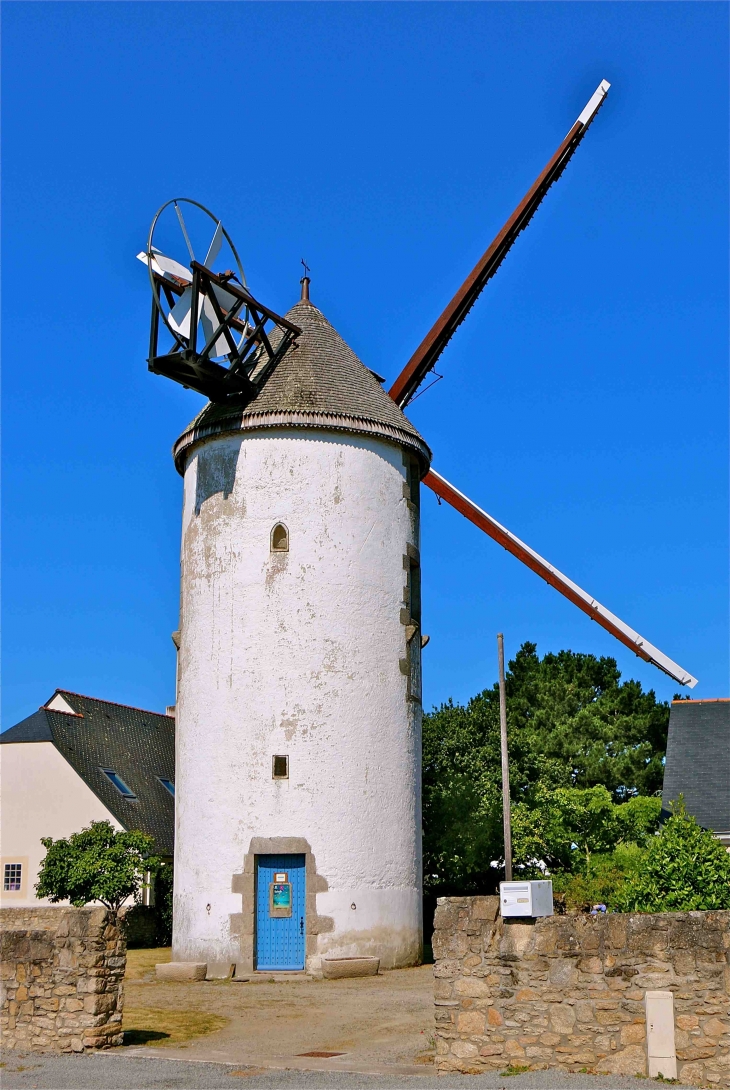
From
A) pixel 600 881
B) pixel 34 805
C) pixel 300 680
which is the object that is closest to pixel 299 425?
pixel 300 680

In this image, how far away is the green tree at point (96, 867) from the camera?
26906mm

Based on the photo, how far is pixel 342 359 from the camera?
2489cm

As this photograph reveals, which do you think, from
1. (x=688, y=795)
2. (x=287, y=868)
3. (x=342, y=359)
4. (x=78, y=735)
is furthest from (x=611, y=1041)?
(x=78, y=735)

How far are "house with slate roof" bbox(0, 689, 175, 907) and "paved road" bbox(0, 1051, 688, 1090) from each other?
823 inches

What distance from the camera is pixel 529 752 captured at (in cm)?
3145

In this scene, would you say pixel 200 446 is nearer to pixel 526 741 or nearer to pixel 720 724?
pixel 526 741

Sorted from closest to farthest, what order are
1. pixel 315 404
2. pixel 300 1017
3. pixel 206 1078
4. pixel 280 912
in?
pixel 206 1078
pixel 300 1017
pixel 280 912
pixel 315 404

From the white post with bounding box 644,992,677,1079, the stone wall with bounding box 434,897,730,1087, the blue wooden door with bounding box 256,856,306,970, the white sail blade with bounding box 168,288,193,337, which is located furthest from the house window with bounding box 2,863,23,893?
the white post with bounding box 644,992,677,1079

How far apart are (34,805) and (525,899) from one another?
2591 centimetres

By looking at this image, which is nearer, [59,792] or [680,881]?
[680,881]

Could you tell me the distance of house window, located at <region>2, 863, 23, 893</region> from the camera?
33406mm

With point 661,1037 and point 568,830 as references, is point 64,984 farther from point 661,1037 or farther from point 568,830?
point 568,830

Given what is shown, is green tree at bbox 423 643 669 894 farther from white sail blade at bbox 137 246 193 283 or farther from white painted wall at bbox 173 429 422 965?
white sail blade at bbox 137 246 193 283

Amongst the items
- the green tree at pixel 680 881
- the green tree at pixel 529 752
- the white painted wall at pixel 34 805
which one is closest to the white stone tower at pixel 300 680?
the green tree at pixel 529 752
